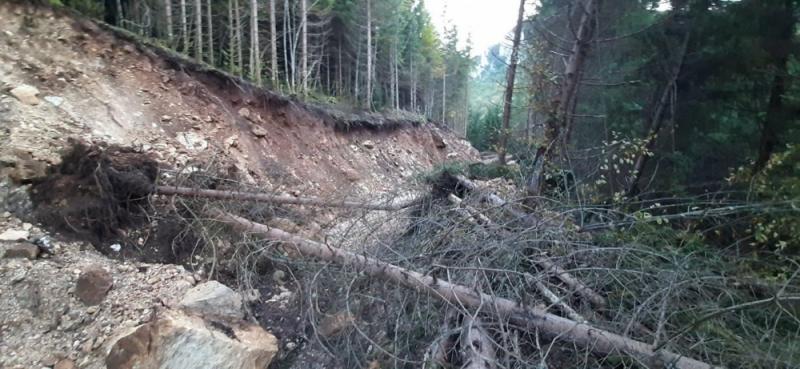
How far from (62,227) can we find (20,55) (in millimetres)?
3267

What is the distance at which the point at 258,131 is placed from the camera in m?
9.43

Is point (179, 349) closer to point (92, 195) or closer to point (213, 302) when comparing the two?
point (213, 302)

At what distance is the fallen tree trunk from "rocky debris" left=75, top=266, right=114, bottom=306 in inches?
91.2

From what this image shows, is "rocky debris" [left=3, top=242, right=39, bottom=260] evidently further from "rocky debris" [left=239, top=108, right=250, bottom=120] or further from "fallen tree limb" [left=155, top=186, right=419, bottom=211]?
"rocky debris" [left=239, top=108, right=250, bottom=120]

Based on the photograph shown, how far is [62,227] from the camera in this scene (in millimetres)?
4484

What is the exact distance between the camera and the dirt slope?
218 inches

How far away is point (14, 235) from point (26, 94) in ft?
8.19

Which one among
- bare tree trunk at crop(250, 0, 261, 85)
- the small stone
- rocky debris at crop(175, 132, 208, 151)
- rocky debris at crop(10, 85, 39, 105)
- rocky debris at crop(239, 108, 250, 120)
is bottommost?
the small stone

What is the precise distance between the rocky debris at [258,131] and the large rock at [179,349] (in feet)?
21.3

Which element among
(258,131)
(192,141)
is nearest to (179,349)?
(192,141)

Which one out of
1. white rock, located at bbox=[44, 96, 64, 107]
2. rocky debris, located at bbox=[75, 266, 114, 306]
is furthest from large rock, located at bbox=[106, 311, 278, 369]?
white rock, located at bbox=[44, 96, 64, 107]

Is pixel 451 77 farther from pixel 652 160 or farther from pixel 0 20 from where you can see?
pixel 0 20

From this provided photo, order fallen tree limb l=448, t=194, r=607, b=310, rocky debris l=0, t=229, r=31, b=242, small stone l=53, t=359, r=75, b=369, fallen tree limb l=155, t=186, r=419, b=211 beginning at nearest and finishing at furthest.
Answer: fallen tree limb l=448, t=194, r=607, b=310
small stone l=53, t=359, r=75, b=369
rocky debris l=0, t=229, r=31, b=242
fallen tree limb l=155, t=186, r=419, b=211

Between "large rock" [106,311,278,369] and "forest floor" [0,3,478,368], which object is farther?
"forest floor" [0,3,478,368]
